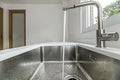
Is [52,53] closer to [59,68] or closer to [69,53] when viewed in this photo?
[69,53]

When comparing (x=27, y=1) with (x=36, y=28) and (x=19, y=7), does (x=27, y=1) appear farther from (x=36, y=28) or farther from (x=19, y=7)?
(x=36, y=28)

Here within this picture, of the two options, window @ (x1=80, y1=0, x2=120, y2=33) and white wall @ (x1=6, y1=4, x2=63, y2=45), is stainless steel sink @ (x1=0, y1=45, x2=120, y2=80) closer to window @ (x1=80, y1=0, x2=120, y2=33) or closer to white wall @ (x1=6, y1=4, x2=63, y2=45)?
window @ (x1=80, y1=0, x2=120, y2=33)

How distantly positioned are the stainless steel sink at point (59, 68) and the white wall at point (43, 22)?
9.98 ft

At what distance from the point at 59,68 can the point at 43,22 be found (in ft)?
11.8

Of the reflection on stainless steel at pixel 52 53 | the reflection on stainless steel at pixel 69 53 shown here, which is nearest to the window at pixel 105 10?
the reflection on stainless steel at pixel 69 53

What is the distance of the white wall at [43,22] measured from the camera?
4617 millimetres

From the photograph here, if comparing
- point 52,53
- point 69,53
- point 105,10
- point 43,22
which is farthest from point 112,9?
point 43,22

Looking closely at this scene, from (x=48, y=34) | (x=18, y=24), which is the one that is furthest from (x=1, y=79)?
(x=18, y=24)

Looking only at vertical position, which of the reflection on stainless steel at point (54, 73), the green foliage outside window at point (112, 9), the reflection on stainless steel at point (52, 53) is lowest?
the reflection on stainless steel at point (54, 73)

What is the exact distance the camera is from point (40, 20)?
4.64m

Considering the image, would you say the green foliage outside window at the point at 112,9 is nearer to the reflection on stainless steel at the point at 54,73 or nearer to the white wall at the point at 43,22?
the reflection on stainless steel at the point at 54,73

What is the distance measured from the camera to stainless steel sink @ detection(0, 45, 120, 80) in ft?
1.56

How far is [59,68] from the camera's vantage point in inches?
48.3

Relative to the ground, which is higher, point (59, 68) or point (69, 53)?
point (69, 53)
